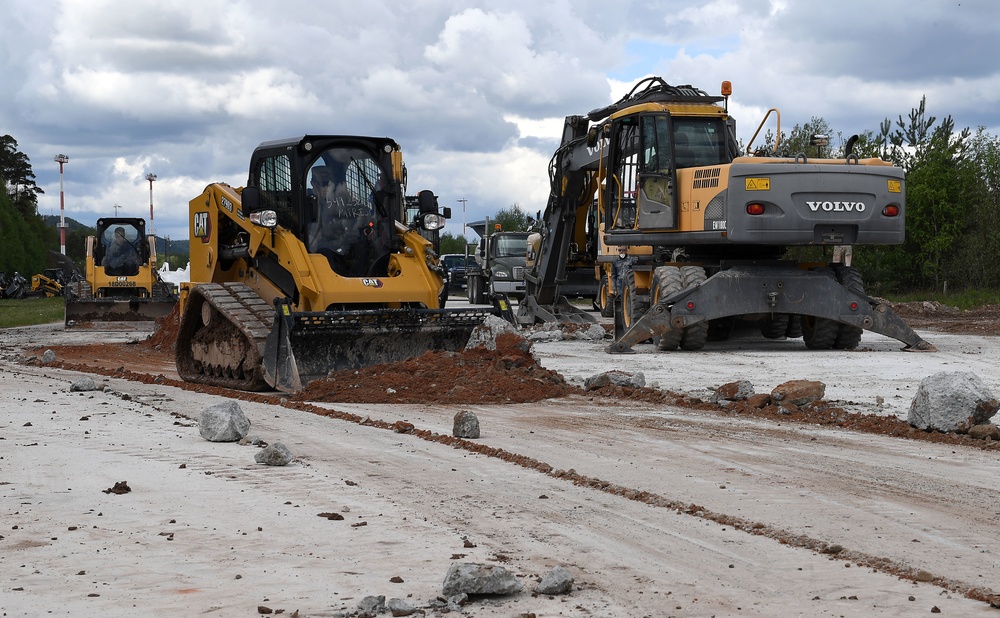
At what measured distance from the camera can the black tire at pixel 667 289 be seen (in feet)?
58.3

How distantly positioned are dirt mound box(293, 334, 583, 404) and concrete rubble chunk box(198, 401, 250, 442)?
9.55 ft

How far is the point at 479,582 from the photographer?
4.99 metres

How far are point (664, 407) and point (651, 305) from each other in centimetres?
706

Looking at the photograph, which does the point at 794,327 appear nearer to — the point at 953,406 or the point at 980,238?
the point at 953,406

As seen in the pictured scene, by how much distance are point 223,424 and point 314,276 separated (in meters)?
4.64

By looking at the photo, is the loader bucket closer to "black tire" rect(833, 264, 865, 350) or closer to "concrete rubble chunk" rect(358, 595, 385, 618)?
"black tire" rect(833, 264, 865, 350)

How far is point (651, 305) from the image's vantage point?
18.8 m

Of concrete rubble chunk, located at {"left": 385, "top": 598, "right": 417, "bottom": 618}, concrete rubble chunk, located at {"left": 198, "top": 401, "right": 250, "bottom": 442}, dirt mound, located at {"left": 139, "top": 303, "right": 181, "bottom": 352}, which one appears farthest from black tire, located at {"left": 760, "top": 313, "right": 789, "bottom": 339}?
concrete rubble chunk, located at {"left": 385, "top": 598, "right": 417, "bottom": 618}

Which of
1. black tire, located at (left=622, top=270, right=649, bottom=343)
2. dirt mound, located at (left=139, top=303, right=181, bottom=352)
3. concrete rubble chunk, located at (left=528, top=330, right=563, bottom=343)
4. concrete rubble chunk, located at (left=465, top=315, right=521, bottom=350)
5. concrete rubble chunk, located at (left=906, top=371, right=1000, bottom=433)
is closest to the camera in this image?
concrete rubble chunk, located at (left=906, top=371, right=1000, bottom=433)

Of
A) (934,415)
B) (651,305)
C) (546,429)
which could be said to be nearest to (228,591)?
(546,429)

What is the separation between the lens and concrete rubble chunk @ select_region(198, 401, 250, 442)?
9.12m

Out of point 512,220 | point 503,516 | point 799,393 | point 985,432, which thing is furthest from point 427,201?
A: point 512,220

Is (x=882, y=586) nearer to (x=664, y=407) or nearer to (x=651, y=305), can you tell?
(x=664, y=407)

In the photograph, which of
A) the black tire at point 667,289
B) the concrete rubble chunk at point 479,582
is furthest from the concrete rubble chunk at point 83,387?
the concrete rubble chunk at point 479,582
